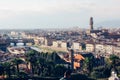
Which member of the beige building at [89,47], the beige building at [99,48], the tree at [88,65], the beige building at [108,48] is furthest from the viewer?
the beige building at [89,47]

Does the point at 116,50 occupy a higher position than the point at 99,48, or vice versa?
the point at 116,50

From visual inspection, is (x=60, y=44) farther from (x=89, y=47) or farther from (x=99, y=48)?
(x=99, y=48)

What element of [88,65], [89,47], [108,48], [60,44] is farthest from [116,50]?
[88,65]

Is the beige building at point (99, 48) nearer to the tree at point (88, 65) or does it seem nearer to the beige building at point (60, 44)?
the beige building at point (60, 44)

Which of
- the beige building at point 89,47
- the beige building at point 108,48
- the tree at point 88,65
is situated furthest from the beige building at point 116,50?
the tree at point 88,65

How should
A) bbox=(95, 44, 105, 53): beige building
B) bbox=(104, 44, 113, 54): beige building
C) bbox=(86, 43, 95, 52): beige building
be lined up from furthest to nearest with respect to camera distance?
1. bbox=(86, 43, 95, 52): beige building
2. bbox=(95, 44, 105, 53): beige building
3. bbox=(104, 44, 113, 54): beige building

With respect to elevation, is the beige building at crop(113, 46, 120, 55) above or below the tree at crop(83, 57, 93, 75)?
below

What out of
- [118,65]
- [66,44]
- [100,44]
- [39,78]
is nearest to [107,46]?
[100,44]

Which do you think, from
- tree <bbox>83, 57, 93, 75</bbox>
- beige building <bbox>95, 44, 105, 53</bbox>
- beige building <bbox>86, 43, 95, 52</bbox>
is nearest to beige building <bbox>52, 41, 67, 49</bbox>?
beige building <bbox>86, 43, 95, 52</bbox>

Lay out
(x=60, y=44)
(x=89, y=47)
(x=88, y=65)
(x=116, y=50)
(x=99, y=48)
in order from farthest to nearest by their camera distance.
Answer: (x=60, y=44), (x=89, y=47), (x=99, y=48), (x=116, y=50), (x=88, y=65)

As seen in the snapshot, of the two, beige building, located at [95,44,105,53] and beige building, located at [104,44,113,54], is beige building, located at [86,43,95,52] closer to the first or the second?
beige building, located at [95,44,105,53]

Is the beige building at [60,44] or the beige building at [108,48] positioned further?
the beige building at [60,44]
